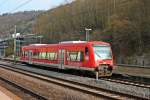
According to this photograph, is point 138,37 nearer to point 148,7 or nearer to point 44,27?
point 148,7

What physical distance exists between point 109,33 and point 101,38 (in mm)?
3572

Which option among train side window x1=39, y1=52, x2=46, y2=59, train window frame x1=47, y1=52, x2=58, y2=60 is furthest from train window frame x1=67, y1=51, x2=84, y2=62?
train side window x1=39, y1=52, x2=46, y2=59

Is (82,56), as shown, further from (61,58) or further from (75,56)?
(61,58)

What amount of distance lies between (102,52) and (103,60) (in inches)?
36.0

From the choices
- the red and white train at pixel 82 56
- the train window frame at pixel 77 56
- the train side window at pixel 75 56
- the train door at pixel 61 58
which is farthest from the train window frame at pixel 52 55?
the train window frame at pixel 77 56

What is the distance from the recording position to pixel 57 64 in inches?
1612

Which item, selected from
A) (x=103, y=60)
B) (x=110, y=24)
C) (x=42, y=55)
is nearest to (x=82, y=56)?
(x=103, y=60)

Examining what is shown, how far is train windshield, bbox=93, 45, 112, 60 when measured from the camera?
32625mm

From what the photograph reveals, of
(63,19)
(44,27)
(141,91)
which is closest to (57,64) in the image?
(141,91)

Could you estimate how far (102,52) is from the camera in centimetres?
3328

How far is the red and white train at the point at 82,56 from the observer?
3231 centimetres

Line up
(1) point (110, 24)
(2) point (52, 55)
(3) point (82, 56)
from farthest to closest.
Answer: (1) point (110, 24) → (2) point (52, 55) → (3) point (82, 56)

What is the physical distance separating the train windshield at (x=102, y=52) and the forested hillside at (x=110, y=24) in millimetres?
21587

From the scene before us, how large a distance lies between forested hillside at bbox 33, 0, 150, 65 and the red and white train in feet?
54.7
